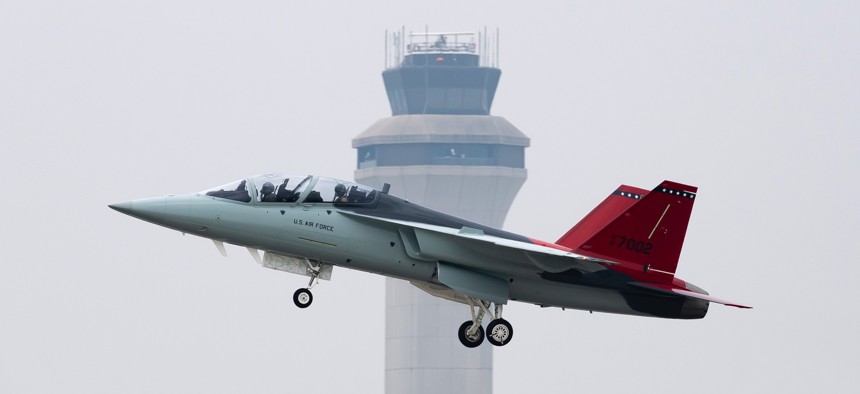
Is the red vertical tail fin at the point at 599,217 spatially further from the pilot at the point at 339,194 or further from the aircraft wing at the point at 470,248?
the pilot at the point at 339,194

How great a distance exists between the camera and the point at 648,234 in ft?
172

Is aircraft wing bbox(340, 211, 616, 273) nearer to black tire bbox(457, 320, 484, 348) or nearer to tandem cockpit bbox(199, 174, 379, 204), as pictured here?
tandem cockpit bbox(199, 174, 379, 204)

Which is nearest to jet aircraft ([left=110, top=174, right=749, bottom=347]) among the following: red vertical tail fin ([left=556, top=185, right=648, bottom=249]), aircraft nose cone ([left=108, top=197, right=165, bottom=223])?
aircraft nose cone ([left=108, top=197, right=165, bottom=223])

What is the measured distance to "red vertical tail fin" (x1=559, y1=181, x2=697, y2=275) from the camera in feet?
172

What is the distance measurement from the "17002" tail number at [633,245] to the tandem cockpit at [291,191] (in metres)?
6.62

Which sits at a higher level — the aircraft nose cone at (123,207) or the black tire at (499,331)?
the aircraft nose cone at (123,207)

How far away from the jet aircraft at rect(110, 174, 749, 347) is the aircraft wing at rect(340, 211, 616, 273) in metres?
0.03

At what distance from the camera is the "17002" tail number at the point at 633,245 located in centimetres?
5234

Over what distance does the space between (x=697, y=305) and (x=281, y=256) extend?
11.1 metres

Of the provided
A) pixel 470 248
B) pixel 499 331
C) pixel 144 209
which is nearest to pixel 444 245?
pixel 470 248

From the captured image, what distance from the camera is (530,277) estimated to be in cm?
5178

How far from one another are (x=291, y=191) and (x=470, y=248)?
4757 mm

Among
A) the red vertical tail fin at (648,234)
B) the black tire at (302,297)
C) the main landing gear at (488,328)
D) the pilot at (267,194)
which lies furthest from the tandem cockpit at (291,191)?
the red vertical tail fin at (648,234)

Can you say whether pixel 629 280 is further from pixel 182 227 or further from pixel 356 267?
pixel 182 227
